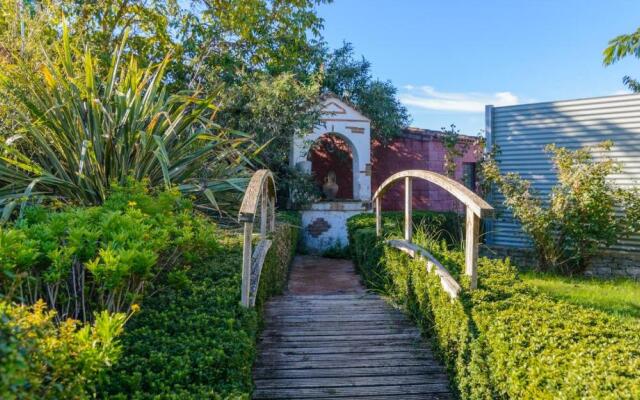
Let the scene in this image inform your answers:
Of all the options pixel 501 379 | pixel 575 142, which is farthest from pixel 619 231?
pixel 501 379

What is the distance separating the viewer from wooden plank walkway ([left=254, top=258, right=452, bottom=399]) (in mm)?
3195

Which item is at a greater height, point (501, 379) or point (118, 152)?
point (118, 152)

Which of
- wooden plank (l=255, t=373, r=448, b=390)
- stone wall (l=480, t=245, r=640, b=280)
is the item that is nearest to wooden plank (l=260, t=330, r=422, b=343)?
wooden plank (l=255, t=373, r=448, b=390)

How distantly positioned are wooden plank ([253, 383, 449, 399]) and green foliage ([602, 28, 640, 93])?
9.40 metres

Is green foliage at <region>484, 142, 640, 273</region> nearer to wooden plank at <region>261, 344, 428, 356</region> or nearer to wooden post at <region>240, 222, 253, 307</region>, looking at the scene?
wooden plank at <region>261, 344, 428, 356</region>

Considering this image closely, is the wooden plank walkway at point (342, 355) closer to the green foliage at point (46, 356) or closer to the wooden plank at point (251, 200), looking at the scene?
the wooden plank at point (251, 200)

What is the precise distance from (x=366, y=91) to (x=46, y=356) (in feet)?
36.1

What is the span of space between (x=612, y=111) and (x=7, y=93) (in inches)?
320

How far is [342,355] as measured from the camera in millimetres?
3643

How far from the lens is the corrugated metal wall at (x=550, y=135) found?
750 cm

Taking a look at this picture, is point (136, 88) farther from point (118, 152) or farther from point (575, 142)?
point (575, 142)

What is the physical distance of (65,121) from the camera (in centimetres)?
435

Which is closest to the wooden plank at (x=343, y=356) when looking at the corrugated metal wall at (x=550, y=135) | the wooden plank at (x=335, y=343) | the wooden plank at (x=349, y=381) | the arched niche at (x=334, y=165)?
the wooden plank at (x=335, y=343)

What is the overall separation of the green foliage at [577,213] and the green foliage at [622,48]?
3.64 meters
